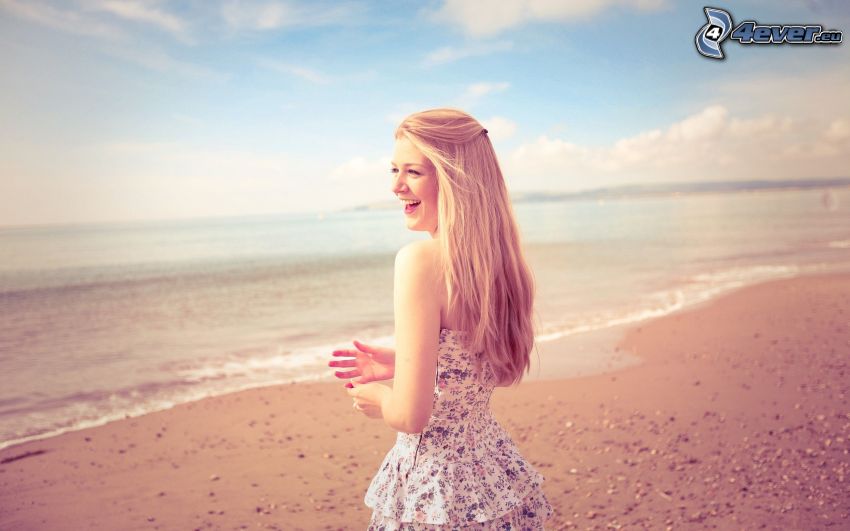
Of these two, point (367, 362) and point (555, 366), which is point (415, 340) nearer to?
point (367, 362)

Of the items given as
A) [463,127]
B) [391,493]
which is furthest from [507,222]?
[391,493]

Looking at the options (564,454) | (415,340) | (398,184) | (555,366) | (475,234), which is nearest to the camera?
(415,340)

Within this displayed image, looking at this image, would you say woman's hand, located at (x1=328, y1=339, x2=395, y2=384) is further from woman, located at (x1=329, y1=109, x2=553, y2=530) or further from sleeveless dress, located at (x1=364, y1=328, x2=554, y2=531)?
sleeveless dress, located at (x1=364, y1=328, x2=554, y2=531)

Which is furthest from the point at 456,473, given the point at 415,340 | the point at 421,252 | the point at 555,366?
the point at 555,366

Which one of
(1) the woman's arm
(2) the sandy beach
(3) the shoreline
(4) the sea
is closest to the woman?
(1) the woman's arm

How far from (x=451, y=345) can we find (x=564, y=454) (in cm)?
454

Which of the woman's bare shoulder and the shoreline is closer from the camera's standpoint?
the woman's bare shoulder

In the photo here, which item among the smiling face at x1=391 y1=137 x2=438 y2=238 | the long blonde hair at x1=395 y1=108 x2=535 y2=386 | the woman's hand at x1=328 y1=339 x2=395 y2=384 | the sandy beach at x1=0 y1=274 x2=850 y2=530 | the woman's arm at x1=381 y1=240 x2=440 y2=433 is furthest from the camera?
the sandy beach at x1=0 y1=274 x2=850 y2=530

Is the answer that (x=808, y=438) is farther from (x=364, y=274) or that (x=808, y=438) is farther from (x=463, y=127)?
(x=364, y=274)

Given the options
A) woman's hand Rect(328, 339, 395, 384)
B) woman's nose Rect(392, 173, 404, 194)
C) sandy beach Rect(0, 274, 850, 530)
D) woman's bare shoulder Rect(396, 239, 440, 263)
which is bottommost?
sandy beach Rect(0, 274, 850, 530)

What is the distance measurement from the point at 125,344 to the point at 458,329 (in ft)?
47.0

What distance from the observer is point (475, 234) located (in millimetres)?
1919

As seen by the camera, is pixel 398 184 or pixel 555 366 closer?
pixel 398 184

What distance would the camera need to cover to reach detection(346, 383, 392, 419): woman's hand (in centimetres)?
191
